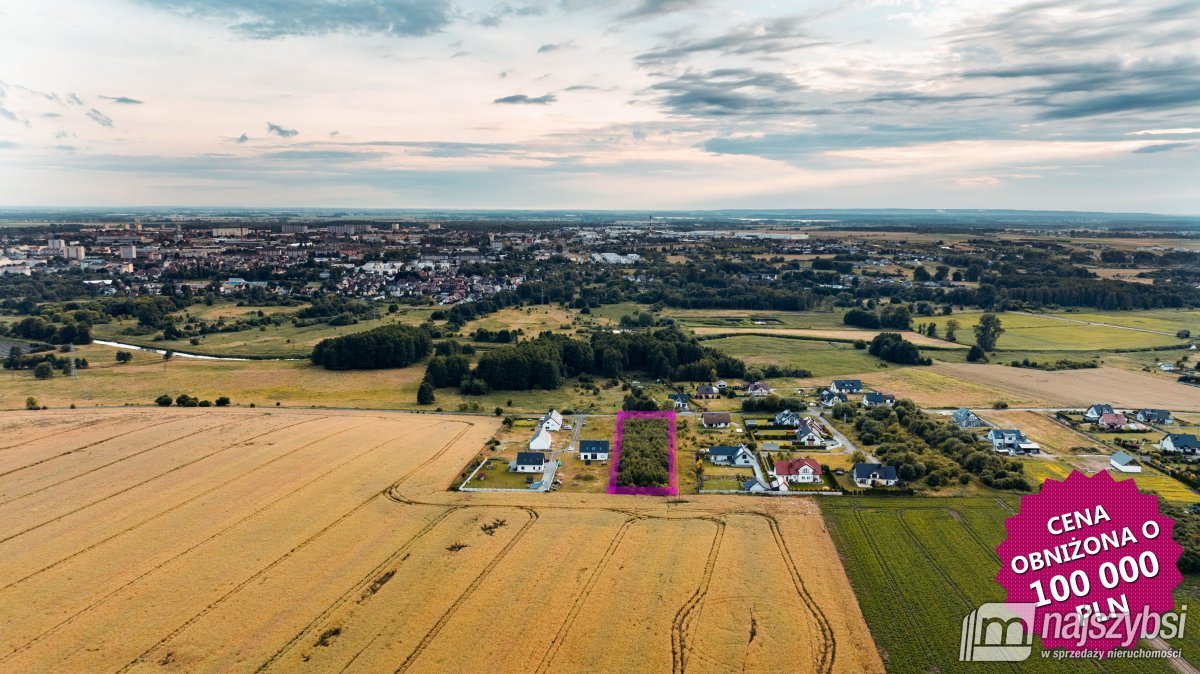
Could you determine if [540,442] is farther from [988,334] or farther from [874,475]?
[988,334]

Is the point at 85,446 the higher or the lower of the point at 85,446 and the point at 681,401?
the higher

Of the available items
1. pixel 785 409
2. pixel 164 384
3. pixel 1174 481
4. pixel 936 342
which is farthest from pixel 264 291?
pixel 1174 481

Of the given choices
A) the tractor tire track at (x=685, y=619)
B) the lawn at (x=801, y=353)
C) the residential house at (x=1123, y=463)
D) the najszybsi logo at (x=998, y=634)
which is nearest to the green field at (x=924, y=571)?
the najszybsi logo at (x=998, y=634)

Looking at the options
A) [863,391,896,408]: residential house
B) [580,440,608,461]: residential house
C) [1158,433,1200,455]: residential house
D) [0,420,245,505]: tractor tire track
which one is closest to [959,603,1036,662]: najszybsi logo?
[580,440,608,461]: residential house

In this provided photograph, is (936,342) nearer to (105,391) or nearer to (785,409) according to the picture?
(785,409)

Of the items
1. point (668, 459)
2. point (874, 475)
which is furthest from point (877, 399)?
point (668, 459)

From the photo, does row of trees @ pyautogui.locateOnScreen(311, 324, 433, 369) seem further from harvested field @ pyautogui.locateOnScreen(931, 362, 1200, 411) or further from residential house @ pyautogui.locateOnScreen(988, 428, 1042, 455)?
harvested field @ pyautogui.locateOnScreen(931, 362, 1200, 411)

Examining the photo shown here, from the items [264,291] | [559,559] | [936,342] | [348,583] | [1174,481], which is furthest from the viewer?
[264,291]
